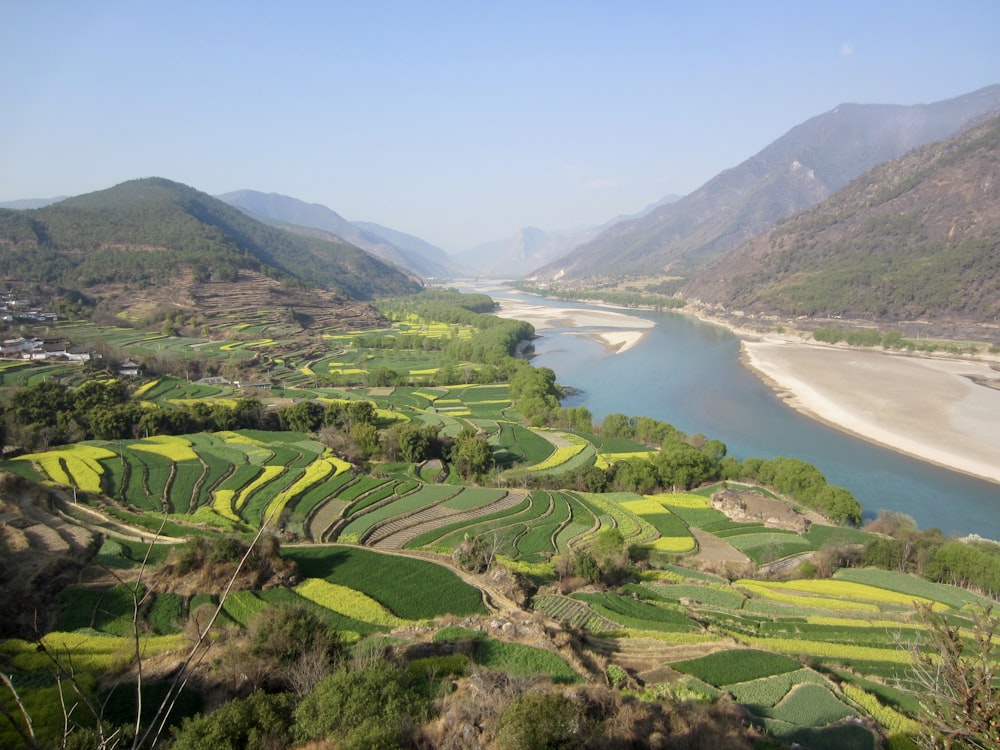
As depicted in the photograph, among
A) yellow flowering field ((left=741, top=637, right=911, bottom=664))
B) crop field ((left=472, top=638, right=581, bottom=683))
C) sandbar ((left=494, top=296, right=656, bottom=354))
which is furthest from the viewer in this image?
sandbar ((left=494, top=296, right=656, bottom=354))

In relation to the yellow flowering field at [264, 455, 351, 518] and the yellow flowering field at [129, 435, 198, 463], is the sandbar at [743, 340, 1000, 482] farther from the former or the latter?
the yellow flowering field at [129, 435, 198, 463]

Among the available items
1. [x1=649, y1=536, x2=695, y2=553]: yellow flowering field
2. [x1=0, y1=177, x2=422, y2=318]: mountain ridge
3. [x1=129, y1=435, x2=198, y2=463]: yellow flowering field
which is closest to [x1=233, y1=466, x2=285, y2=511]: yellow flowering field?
[x1=129, y1=435, x2=198, y2=463]: yellow flowering field

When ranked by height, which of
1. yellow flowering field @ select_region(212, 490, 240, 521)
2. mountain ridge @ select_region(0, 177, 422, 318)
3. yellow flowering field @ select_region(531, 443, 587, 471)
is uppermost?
mountain ridge @ select_region(0, 177, 422, 318)

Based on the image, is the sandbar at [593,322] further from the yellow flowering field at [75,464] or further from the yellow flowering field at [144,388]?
the yellow flowering field at [75,464]

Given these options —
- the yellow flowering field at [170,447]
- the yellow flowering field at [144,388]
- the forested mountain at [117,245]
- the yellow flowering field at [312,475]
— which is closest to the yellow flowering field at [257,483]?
the yellow flowering field at [312,475]

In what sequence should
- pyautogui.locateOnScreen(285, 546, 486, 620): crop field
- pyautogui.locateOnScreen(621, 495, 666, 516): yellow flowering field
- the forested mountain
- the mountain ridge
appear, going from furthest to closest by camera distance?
1. the forested mountain
2. the mountain ridge
3. pyautogui.locateOnScreen(621, 495, 666, 516): yellow flowering field
4. pyautogui.locateOnScreen(285, 546, 486, 620): crop field

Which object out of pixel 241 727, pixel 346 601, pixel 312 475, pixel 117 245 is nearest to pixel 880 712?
pixel 241 727

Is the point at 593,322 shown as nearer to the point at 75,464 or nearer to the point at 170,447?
the point at 170,447
